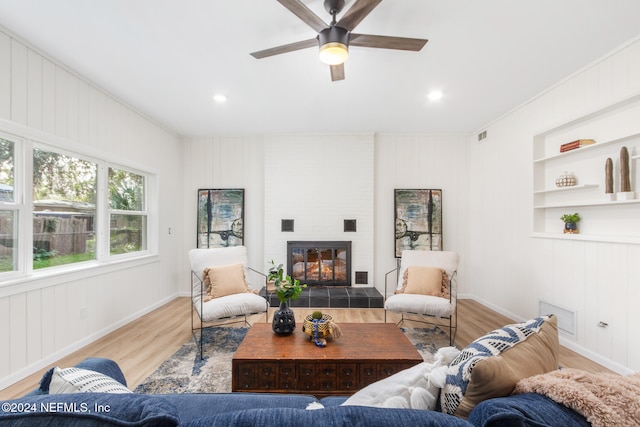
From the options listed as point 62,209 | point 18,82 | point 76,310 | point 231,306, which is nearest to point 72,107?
point 18,82

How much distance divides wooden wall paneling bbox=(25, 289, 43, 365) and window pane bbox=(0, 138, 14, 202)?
2.53ft

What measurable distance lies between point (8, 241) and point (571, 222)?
4.85 metres

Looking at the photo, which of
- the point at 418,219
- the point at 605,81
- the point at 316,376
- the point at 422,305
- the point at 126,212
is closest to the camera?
the point at 316,376

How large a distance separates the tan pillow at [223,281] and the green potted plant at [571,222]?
3313mm

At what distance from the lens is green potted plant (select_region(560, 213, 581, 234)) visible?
2.65 meters

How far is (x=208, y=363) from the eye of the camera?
2.36 metres

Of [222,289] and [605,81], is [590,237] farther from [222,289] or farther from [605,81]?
[222,289]

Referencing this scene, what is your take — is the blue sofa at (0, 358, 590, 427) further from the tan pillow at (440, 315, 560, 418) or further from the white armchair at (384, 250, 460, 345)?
the white armchair at (384, 250, 460, 345)

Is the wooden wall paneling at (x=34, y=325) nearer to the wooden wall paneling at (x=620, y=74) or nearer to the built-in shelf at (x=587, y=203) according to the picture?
the built-in shelf at (x=587, y=203)

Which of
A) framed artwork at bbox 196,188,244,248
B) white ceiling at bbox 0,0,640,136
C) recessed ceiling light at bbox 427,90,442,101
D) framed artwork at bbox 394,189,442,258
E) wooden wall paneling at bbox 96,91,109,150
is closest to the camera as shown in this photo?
white ceiling at bbox 0,0,640,136

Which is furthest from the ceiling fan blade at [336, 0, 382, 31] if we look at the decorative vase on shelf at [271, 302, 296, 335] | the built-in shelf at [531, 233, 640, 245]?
the built-in shelf at [531, 233, 640, 245]

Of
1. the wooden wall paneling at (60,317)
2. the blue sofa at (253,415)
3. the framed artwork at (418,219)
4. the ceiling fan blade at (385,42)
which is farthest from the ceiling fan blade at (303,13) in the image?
the framed artwork at (418,219)

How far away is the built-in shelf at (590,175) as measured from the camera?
88.0 inches

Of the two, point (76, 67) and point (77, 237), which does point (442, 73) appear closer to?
point (76, 67)
